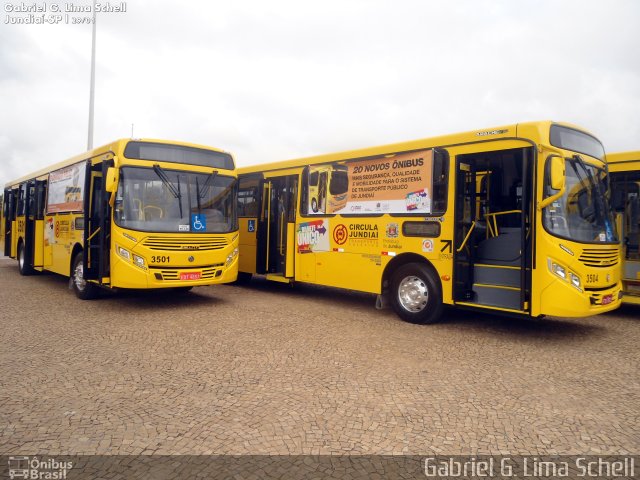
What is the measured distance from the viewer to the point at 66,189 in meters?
10.9

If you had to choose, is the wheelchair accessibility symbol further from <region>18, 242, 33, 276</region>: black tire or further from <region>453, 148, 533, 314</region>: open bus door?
<region>18, 242, 33, 276</region>: black tire

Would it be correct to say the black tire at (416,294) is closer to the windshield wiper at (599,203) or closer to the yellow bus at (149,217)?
the windshield wiper at (599,203)

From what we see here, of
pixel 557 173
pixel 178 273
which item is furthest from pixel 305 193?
pixel 557 173

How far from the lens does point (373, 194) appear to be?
895cm

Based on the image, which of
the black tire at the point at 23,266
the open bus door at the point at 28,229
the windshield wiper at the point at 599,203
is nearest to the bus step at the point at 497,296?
the windshield wiper at the point at 599,203

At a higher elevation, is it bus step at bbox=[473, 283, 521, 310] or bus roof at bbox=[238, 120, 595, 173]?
bus roof at bbox=[238, 120, 595, 173]

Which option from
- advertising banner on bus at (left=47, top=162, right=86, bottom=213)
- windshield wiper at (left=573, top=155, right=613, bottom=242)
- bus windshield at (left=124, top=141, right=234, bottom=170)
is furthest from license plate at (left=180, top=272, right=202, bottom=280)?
windshield wiper at (left=573, top=155, right=613, bottom=242)

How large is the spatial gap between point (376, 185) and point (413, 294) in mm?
2134


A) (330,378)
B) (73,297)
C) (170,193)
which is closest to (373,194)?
(170,193)

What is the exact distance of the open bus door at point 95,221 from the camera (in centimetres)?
880

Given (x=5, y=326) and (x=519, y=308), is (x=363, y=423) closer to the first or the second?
(x=519, y=308)

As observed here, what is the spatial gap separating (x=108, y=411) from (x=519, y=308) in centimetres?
550

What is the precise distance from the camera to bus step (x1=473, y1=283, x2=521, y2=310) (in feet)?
23.3

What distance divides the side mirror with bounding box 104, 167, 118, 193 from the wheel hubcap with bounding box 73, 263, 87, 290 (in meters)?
2.46
